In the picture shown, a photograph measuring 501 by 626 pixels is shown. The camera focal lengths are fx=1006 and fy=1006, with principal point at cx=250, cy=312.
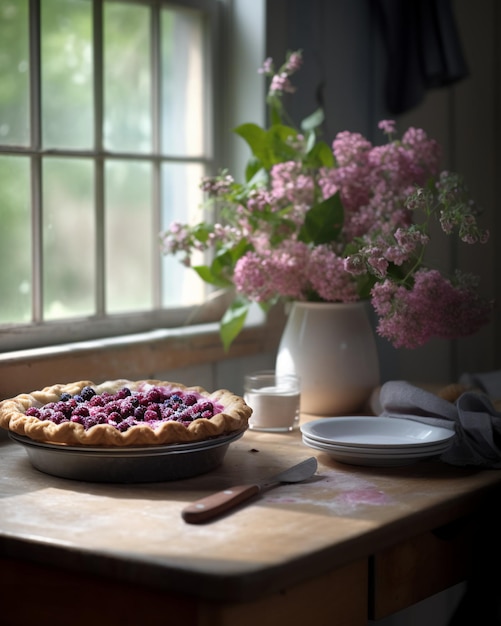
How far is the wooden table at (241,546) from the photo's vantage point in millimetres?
1123

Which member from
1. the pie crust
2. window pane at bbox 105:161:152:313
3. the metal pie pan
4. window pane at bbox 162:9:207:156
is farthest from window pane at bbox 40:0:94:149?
the metal pie pan

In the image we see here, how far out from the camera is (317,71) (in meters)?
2.46

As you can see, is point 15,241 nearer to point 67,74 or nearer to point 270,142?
point 67,74

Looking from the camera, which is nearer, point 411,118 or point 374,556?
point 374,556

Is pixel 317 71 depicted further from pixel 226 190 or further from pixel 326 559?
pixel 326 559

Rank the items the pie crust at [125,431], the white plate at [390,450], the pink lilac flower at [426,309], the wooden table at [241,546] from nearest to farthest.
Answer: the wooden table at [241,546], the pie crust at [125,431], the white plate at [390,450], the pink lilac flower at [426,309]

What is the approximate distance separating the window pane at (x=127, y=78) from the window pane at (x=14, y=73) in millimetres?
214

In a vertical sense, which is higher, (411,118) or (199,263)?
(411,118)

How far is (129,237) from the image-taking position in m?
2.20

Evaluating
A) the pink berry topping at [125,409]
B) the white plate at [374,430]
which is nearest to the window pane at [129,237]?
the pink berry topping at [125,409]

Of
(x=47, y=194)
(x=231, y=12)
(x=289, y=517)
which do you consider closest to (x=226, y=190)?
(x=47, y=194)

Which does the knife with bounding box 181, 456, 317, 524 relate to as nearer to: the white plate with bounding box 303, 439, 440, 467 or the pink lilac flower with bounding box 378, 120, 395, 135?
the white plate with bounding box 303, 439, 440, 467

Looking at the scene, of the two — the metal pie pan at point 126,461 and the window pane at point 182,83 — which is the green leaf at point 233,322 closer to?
the window pane at point 182,83

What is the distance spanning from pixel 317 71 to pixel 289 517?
4.76 ft
